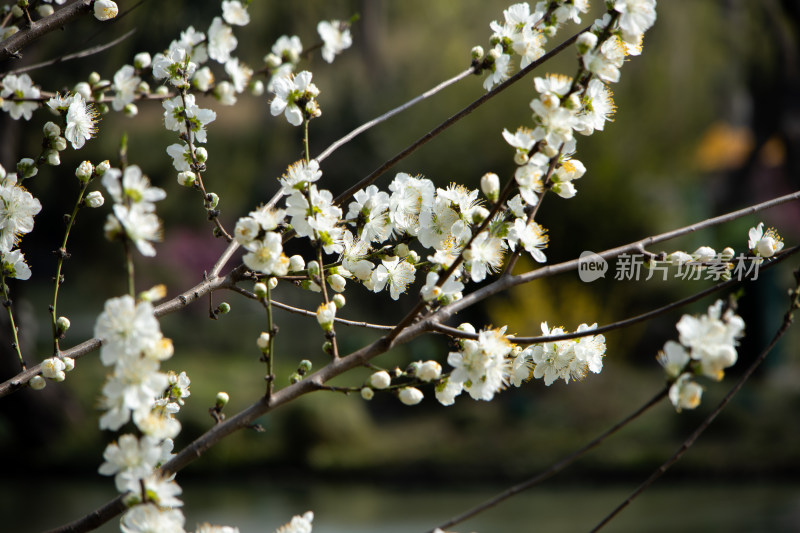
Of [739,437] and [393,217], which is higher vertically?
[739,437]

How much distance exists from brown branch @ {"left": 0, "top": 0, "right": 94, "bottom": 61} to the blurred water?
2094 millimetres

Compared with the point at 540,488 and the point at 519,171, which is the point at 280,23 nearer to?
the point at 540,488

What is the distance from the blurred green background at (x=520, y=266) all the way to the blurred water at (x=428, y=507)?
13cm

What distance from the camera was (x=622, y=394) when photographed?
3480 millimetres

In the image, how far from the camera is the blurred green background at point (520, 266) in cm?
311

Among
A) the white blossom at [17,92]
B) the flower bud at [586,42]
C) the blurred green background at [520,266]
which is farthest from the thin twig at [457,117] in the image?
the blurred green background at [520,266]

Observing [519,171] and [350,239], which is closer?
[519,171]

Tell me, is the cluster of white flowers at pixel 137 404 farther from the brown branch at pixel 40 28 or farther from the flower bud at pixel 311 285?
the brown branch at pixel 40 28

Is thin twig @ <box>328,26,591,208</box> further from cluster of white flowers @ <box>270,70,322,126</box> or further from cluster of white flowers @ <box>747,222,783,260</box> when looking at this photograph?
cluster of white flowers @ <box>747,222,783,260</box>

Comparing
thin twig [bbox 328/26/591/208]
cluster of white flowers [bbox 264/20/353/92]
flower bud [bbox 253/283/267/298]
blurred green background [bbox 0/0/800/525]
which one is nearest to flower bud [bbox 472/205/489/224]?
thin twig [bbox 328/26/591/208]

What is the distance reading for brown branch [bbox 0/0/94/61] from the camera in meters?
0.67

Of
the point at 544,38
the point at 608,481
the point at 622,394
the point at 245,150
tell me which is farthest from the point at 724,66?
the point at 544,38

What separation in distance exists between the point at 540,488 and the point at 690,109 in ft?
7.66

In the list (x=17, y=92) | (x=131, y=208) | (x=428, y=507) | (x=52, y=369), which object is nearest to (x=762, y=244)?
(x=131, y=208)
